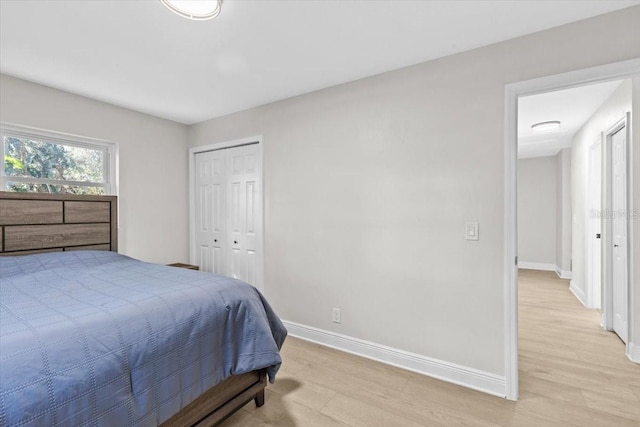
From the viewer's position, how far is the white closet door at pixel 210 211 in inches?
145

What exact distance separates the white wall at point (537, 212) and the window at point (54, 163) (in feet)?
24.6

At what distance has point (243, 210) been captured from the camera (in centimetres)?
347

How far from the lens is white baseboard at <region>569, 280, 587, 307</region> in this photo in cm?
399

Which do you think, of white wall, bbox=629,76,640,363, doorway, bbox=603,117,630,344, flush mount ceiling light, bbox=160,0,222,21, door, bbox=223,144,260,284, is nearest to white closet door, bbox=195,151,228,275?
door, bbox=223,144,260,284

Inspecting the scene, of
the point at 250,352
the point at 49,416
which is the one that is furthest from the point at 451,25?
the point at 49,416

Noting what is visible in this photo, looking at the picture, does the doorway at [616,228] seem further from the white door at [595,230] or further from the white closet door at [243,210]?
the white closet door at [243,210]

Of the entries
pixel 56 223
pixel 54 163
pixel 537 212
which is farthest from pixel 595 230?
pixel 54 163

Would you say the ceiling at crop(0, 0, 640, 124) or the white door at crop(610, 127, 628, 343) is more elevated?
the ceiling at crop(0, 0, 640, 124)

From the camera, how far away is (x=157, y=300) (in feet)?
4.93

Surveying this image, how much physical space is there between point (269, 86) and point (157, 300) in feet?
6.84

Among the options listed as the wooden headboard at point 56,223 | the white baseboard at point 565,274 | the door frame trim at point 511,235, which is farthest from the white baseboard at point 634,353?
the wooden headboard at point 56,223

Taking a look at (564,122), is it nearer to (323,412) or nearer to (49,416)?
(323,412)

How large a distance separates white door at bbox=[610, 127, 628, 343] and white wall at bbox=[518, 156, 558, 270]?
12.0 feet

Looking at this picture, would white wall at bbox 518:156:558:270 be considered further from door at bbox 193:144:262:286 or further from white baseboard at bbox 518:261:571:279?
door at bbox 193:144:262:286
